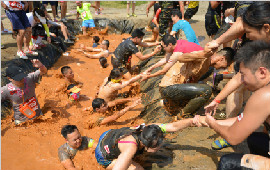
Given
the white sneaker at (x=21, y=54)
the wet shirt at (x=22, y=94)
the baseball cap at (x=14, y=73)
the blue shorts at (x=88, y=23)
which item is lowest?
the wet shirt at (x=22, y=94)

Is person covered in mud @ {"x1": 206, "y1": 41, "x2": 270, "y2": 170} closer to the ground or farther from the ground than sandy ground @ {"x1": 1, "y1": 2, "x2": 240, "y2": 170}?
farther from the ground

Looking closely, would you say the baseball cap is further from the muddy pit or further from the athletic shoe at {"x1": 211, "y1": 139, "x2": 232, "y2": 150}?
the athletic shoe at {"x1": 211, "y1": 139, "x2": 232, "y2": 150}

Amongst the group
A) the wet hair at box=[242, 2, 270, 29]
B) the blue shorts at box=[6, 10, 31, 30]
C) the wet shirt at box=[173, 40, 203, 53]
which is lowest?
the wet shirt at box=[173, 40, 203, 53]

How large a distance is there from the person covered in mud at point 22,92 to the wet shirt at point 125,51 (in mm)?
2566

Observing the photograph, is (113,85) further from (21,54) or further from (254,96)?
(254,96)

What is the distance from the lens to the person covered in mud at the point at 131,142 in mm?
2566

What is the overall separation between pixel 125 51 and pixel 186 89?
3.03 meters

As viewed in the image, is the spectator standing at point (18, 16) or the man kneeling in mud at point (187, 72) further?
the spectator standing at point (18, 16)

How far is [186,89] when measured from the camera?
12.1ft

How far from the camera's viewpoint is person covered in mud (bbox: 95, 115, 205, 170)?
257cm

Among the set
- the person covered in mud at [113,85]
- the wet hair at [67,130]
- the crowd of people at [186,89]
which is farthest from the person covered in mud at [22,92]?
the person covered in mud at [113,85]

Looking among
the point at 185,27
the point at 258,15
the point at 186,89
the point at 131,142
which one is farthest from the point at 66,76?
the point at 258,15

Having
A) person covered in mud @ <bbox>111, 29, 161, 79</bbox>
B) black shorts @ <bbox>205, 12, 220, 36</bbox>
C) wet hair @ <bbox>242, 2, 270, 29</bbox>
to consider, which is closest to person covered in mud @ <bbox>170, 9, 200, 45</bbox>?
black shorts @ <bbox>205, 12, 220, 36</bbox>

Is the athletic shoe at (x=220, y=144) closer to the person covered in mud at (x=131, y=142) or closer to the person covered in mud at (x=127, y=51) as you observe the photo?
the person covered in mud at (x=131, y=142)
